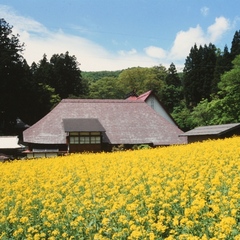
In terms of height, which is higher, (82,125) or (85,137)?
(82,125)

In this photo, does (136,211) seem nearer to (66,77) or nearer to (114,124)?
(114,124)

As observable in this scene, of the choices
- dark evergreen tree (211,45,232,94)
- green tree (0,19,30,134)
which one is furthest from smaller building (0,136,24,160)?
dark evergreen tree (211,45,232,94)

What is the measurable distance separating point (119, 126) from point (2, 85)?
13749 mm

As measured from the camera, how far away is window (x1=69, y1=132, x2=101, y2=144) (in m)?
28.9

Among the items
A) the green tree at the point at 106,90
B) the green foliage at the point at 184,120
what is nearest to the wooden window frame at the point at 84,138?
the green foliage at the point at 184,120

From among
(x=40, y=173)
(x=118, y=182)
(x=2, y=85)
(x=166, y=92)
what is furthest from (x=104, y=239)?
(x=166, y=92)

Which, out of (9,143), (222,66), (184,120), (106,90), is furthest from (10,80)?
(106,90)

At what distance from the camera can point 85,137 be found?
96.0 feet

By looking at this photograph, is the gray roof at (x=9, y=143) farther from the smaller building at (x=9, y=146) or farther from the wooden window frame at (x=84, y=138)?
the wooden window frame at (x=84, y=138)

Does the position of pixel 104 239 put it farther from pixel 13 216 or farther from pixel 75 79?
pixel 75 79

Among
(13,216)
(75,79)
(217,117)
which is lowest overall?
(13,216)

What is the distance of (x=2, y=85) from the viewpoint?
123 feet

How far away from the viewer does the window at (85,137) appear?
28906 mm

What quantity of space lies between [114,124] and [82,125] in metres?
3.88
